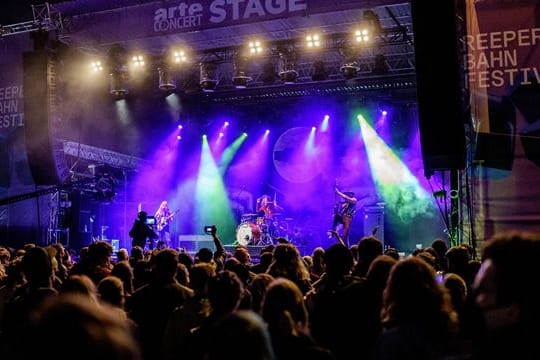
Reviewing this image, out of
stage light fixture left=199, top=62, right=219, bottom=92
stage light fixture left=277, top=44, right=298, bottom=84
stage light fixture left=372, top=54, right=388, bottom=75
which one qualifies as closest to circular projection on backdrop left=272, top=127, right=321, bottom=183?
stage light fixture left=372, top=54, right=388, bottom=75

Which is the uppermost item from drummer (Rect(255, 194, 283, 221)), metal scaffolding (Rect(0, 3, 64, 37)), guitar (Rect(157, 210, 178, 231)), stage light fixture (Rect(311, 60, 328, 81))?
metal scaffolding (Rect(0, 3, 64, 37))

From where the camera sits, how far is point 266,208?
59.7 ft

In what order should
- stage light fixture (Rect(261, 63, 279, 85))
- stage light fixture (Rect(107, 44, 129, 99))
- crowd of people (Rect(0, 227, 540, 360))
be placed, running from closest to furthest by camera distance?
A: crowd of people (Rect(0, 227, 540, 360)) < stage light fixture (Rect(107, 44, 129, 99)) < stage light fixture (Rect(261, 63, 279, 85))

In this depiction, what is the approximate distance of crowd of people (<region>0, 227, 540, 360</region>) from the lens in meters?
1.22

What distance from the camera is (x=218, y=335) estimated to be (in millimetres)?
1610

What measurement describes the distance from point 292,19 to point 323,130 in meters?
7.24

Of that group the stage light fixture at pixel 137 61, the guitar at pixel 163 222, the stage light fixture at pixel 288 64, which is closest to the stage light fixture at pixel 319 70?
→ the stage light fixture at pixel 288 64

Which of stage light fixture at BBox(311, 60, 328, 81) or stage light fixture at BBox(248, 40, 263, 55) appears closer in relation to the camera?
stage light fixture at BBox(248, 40, 263, 55)

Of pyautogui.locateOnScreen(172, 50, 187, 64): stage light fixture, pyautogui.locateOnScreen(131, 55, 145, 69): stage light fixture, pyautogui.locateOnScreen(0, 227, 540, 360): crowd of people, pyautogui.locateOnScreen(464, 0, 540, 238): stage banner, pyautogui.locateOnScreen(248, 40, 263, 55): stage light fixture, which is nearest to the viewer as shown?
pyautogui.locateOnScreen(0, 227, 540, 360): crowd of people

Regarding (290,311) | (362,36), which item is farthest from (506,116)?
(290,311)

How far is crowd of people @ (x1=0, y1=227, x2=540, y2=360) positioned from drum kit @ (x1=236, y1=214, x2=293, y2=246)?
490 inches

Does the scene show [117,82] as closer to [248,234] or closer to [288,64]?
[288,64]

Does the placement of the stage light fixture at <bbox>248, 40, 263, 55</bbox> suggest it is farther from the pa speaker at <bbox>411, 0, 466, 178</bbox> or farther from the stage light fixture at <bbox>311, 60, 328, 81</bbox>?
the pa speaker at <bbox>411, 0, 466, 178</bbox>

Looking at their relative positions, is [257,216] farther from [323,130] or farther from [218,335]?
[218,335]
